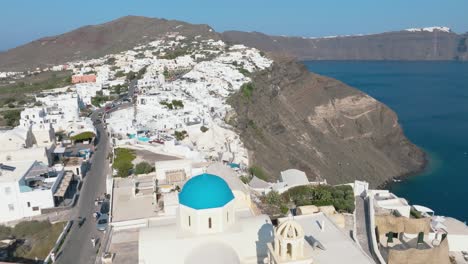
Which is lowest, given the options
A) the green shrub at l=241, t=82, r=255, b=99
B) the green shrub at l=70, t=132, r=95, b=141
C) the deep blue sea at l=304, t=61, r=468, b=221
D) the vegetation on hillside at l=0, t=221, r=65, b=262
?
the deep blue sea at l=304, t=61, r=468, b=221

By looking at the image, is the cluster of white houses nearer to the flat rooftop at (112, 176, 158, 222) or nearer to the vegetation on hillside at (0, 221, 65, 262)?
the vegetation on hillside at (0, 221, 65, 262)

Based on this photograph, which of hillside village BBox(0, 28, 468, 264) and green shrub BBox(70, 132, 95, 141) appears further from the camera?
green shrub BBox(70, 132, 95, 141)

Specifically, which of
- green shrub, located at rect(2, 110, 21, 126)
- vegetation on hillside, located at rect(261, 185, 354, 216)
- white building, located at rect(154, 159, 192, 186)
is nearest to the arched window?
vegetation on hillside, located at rect(261, 185, 354, 216)

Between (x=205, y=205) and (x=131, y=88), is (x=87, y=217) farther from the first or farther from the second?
(x=131, y=88)

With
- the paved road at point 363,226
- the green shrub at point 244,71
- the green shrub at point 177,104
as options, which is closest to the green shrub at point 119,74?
the green shrub at point 244,71

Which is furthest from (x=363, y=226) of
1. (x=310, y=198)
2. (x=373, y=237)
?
(x=310, y=198)

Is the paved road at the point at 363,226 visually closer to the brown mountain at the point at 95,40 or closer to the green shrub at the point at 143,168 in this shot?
the green shrub at the point at 143,168

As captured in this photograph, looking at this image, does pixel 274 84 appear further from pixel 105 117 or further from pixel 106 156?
pixel 106 156
